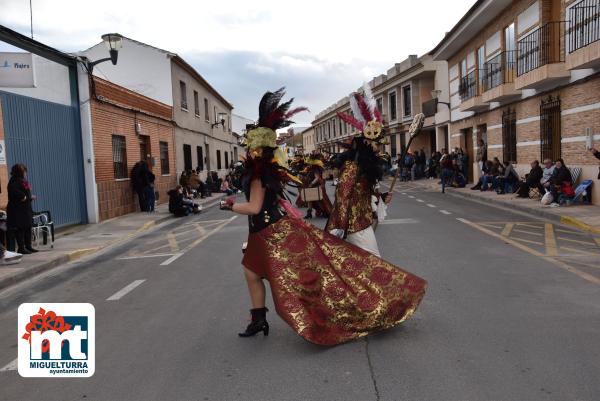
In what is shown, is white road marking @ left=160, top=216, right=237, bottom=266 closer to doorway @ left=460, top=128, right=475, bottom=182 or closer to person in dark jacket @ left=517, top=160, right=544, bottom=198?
person in dark jacket @ left=517, top=160, right=544, bottom=198

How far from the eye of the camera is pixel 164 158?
74.5 ft

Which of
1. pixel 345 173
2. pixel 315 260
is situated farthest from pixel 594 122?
pixel 315 260

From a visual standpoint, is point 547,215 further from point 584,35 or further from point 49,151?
point 49,151

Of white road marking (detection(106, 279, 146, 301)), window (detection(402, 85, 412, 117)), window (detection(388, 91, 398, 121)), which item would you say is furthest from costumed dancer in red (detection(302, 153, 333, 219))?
window (detection(388, 91, 398, 121))

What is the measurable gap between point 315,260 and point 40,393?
2.18m

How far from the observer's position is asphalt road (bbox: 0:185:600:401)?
11.3 ft

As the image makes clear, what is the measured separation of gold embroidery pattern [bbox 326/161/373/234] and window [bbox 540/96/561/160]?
42.3 feet

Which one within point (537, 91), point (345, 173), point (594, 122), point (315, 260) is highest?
point (537, 91)

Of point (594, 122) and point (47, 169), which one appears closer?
point (47, 169)

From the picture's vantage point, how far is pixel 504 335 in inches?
170

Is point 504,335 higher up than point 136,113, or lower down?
lower down

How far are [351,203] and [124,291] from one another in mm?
3276

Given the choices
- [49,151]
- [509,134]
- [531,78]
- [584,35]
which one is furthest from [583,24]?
[49,151]

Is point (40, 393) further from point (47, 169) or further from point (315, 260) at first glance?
point (47, 169)
